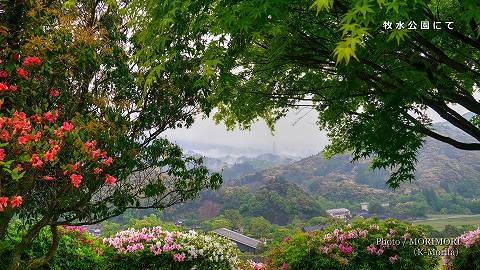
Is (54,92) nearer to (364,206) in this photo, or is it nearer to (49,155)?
(49,155)

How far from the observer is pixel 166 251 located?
6.87 m

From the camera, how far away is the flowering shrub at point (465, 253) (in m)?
6.89

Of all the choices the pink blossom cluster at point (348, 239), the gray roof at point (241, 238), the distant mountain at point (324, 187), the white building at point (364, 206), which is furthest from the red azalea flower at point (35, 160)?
the white building at point (364, 206)

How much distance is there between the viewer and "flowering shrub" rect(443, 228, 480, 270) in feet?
22.6

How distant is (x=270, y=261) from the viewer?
8297 millimetres

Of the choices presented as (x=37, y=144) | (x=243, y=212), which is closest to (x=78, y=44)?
(x=37, y=144)

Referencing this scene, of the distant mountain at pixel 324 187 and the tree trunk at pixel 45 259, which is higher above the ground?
the tree trunk at pixel 45 259

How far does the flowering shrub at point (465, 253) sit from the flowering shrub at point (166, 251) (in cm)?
434

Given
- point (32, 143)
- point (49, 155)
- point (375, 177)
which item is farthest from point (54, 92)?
point (375, 177)

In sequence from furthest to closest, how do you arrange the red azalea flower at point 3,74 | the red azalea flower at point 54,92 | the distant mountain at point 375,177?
the distant mountain at point 375,177
the red azalea flower at point 54,92
the red azalea flower at point 3,74

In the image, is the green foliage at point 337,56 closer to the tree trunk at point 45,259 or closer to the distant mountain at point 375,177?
the tree trunk at point 45,259

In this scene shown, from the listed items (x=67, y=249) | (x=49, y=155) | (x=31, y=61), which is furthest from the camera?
(x=67, y=249)

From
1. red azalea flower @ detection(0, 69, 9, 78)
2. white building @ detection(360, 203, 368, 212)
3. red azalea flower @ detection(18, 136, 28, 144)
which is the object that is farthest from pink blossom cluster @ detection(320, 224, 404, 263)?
white building @ detection(360, 203, 368, 212)

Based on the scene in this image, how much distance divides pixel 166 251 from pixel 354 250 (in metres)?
3.67
